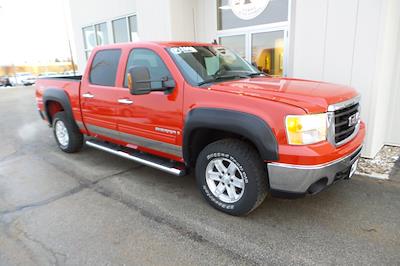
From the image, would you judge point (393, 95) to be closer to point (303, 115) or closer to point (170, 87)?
point (303, 115)

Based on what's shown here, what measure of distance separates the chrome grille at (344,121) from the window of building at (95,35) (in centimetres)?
1014

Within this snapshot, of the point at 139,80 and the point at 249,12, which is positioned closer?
the point at 139,80

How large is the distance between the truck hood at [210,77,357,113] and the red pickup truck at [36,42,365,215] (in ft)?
0.03

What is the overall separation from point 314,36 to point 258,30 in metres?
1.98

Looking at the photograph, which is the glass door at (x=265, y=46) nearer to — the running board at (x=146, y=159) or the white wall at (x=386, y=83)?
the white wall at (x=386, y=83)

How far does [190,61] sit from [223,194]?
65.4 inches

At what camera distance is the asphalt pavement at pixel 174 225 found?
2653 millimetres

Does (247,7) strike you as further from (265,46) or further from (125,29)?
(125,29)

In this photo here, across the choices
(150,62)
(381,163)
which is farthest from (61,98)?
(381,163)

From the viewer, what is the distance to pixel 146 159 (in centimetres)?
404

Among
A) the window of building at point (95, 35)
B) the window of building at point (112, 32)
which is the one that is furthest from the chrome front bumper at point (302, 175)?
the window of building at point (95, 35)

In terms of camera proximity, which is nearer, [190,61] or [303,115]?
[303,115]

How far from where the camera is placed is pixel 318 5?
4941mm

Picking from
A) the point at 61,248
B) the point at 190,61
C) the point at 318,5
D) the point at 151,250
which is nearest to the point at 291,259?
the point at 151,250
